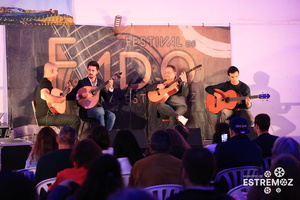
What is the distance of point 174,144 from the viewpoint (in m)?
4.22

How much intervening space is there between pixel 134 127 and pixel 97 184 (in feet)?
21.6

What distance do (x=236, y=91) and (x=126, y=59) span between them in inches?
91.8

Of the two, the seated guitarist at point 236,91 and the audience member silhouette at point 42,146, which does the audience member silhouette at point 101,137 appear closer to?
the audience member silhouette at point 42,146

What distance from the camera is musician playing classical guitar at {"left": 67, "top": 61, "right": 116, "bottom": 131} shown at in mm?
7676

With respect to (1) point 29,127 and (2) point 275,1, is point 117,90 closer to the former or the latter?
(1) point 29,127

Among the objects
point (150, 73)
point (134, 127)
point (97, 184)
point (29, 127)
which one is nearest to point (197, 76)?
point (150, 73)

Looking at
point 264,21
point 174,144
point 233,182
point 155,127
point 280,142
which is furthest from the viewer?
point 264,21

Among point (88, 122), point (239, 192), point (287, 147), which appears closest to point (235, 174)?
point (239, 192)

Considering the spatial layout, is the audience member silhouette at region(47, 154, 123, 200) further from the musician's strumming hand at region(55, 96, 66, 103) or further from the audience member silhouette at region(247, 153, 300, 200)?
the musician's strumming hand at region(55, 96, 66, 103)

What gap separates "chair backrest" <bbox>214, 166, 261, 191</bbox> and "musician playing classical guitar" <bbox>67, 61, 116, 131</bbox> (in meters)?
4.09

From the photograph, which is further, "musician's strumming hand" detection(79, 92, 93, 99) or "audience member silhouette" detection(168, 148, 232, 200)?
"musician's strumming hand" detection(79, 92, 93, 99)

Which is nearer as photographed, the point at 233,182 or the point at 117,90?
the point at 233,182

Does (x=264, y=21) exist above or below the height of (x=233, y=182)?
above

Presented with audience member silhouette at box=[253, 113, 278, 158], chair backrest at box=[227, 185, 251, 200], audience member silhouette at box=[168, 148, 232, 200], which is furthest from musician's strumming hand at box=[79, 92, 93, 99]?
audience member silhouette at box=[168, 148, 232, 200]
